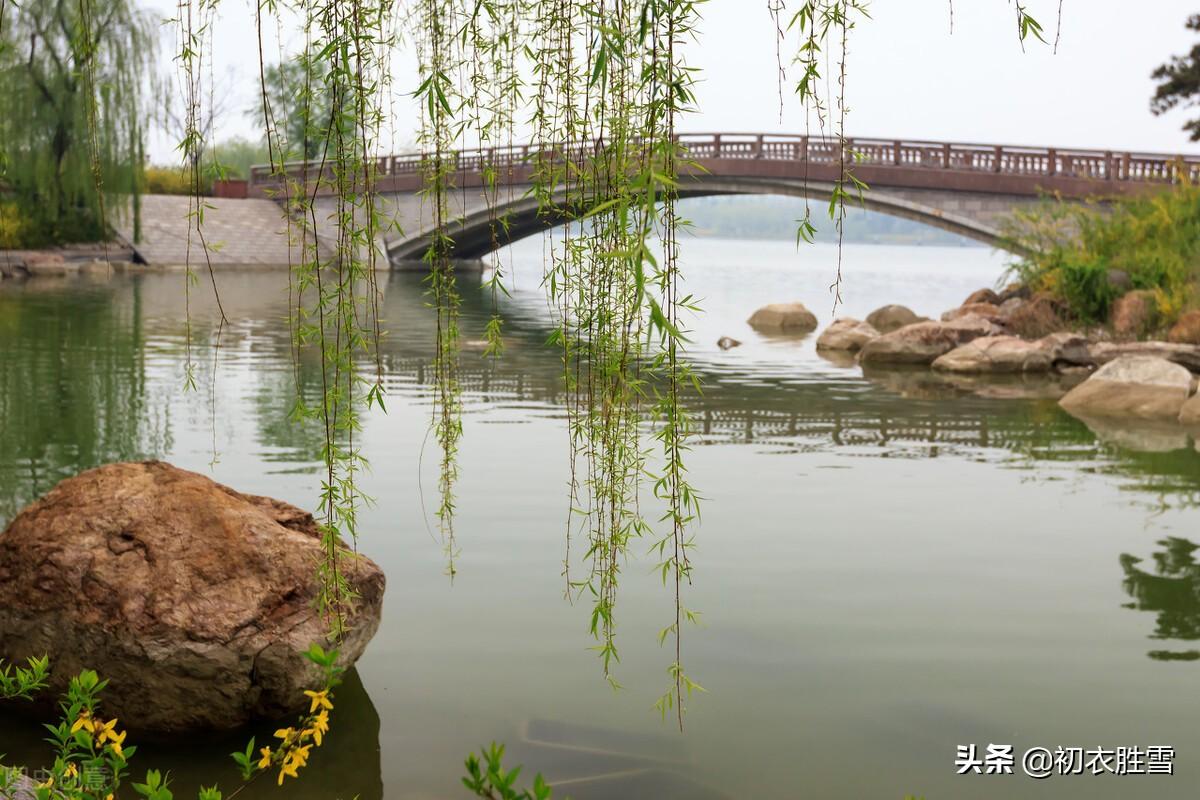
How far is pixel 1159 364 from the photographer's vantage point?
13242 mm

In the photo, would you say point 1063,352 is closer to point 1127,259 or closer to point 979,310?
point 1127,259

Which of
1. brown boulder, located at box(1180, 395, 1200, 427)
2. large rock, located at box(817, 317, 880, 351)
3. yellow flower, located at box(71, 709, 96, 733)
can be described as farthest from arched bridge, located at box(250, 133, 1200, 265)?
yellow flower, located at box(71, 709, 96, 733)

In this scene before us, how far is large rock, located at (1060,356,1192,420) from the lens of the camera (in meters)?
12.6

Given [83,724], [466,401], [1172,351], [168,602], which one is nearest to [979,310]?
[1172,351]

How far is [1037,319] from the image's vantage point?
18547 mm

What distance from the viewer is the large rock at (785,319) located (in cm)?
2328

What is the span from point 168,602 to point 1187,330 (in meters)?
14.1

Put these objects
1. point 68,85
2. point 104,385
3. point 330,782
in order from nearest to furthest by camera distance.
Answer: point 330,782, point 104,385, point 68,85

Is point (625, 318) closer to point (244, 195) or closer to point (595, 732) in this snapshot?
point (595, 732)

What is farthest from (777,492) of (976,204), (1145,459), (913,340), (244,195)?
(244,195)

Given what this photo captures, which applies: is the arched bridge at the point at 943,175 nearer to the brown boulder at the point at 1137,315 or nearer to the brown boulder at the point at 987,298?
the brown boulder at the point at 987,298

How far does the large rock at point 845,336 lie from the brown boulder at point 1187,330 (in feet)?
13.3

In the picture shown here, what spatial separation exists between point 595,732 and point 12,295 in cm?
2118

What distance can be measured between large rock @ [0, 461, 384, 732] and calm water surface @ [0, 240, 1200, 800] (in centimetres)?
25
